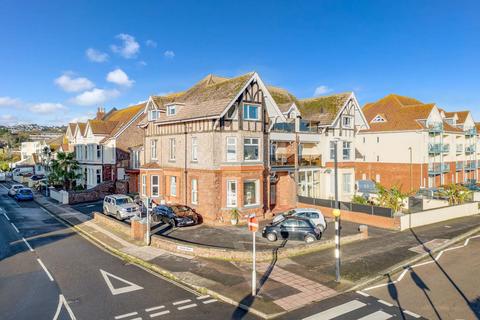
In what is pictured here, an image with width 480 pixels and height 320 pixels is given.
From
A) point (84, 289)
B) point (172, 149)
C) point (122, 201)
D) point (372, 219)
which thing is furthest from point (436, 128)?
point (84, 289)

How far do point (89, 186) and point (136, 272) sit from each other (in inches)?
1175

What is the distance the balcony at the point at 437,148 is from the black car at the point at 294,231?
93.8 ft

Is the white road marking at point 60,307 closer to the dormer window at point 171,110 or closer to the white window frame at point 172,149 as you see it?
the white window frame at point 172,149

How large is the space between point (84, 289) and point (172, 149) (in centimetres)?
1629

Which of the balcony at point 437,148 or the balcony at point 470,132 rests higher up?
the balcony at point 470,132

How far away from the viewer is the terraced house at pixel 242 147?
2391 cm

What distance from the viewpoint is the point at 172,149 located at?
92.9ft

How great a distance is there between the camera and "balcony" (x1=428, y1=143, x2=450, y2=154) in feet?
133

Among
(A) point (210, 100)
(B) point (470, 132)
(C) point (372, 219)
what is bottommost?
(C) point (372, 219)

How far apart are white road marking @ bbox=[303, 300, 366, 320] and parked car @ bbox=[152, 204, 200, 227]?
13322mm

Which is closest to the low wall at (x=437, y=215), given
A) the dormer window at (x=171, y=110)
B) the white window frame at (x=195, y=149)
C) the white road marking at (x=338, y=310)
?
the white road marking at (x=338, y=310)

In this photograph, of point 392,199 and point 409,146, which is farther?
point 409,146

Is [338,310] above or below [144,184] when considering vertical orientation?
below

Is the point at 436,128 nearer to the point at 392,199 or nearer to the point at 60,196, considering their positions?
the point at 392,199
